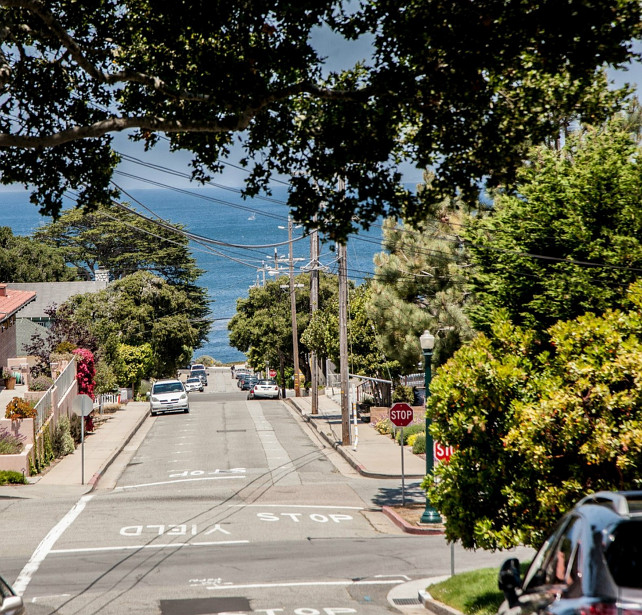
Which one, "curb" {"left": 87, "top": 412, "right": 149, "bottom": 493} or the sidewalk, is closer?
the sidewalk

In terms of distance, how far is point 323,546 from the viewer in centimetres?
1788

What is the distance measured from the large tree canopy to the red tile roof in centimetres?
2720

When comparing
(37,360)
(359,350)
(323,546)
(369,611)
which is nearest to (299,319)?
(359,350)

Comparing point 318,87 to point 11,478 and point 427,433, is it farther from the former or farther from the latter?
point 11,478

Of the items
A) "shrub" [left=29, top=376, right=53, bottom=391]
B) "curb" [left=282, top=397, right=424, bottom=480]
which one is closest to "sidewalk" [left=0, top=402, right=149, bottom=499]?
"shrub" [left=29, top=376, right=53, bottom=391]

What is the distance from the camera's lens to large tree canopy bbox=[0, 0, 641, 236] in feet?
35.5

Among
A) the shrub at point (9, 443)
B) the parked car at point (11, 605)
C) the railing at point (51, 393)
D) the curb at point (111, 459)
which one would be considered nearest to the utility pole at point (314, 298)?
the curb at point (111, 459)

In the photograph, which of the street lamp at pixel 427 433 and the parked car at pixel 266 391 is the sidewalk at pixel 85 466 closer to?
the street lamp at pixel 427 433

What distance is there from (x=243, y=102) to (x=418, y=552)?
395 inches

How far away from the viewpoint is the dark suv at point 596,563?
4546 mm

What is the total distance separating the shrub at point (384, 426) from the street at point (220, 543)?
20.9 ft

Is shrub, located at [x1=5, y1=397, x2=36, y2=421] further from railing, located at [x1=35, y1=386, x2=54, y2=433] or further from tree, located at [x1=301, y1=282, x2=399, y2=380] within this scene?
tree, located at [x1=301, y1=282, x2=399, y2=380]

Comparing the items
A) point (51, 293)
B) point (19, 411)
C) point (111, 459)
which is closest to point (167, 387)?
point (111, 459)

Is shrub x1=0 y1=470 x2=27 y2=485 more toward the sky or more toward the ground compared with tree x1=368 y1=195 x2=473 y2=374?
more toward the ground
